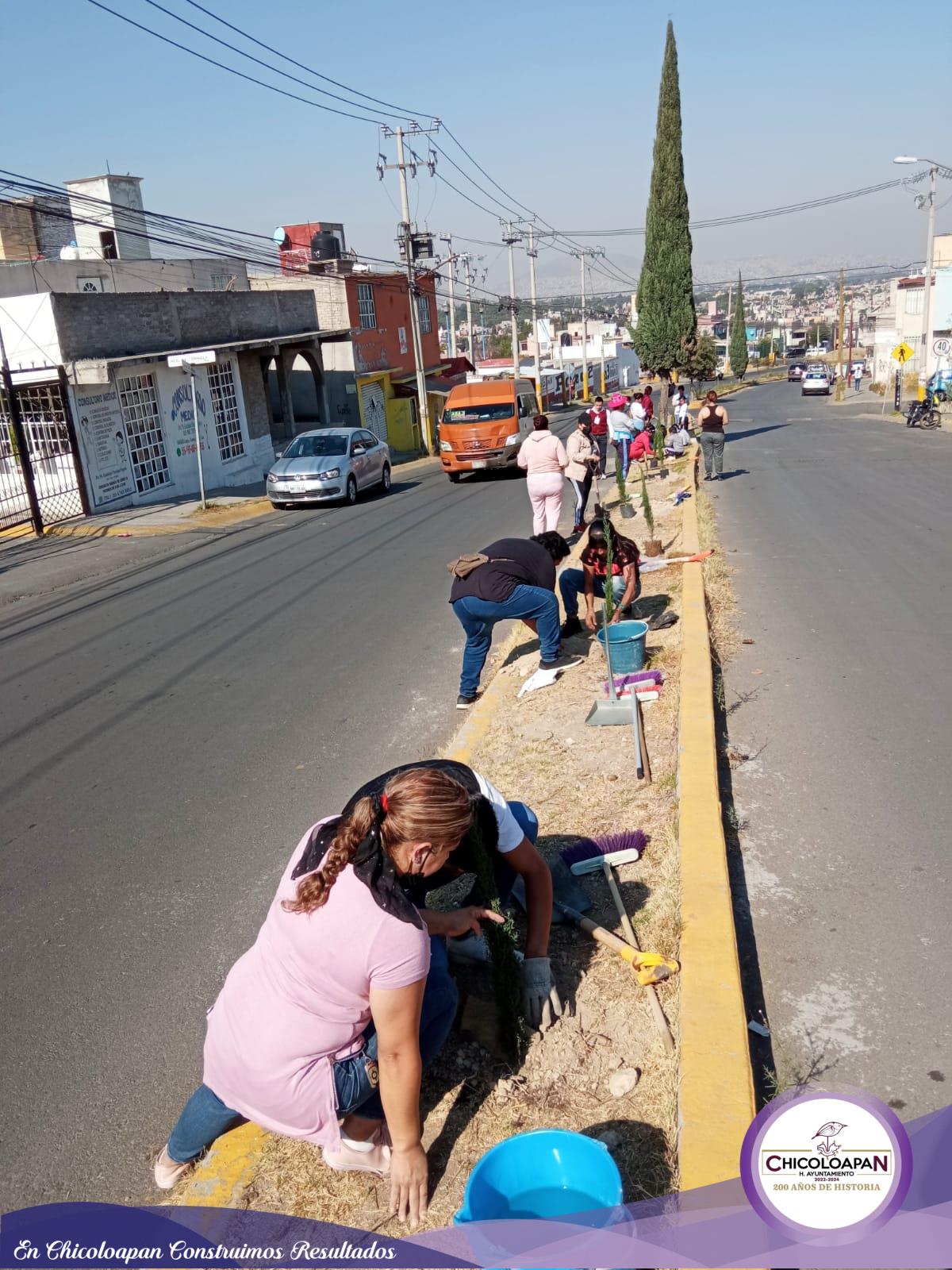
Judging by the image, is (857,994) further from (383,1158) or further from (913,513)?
(913,513)

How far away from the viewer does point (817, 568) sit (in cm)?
1080

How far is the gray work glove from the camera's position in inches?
133

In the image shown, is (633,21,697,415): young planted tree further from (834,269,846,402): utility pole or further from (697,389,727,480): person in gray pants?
(834,269,846,402): utility pole

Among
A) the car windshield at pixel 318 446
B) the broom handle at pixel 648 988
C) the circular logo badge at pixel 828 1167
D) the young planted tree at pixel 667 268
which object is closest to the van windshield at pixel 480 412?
the car windshield at pixel 318 446

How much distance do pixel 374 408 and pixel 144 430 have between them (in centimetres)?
1650

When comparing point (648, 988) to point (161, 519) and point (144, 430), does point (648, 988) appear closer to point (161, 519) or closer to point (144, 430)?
point (161, 519)

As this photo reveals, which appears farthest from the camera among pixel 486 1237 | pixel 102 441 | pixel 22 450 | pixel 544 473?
pixel 102 441

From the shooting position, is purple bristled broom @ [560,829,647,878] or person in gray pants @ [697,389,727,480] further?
person in gray pants @ [697,389,727,480]

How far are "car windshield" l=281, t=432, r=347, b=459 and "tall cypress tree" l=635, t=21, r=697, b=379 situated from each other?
13081 mm

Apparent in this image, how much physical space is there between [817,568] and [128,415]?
15234 millimetres

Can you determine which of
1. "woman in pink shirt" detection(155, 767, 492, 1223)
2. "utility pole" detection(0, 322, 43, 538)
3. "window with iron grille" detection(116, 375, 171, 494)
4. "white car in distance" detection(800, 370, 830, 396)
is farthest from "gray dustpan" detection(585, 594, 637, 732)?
"white car in distance" detection(800, 370, 830, 396)

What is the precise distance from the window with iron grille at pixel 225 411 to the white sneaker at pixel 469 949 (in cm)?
2283

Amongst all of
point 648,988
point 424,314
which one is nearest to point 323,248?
point 424,314

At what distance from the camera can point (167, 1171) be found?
2.93 metres
